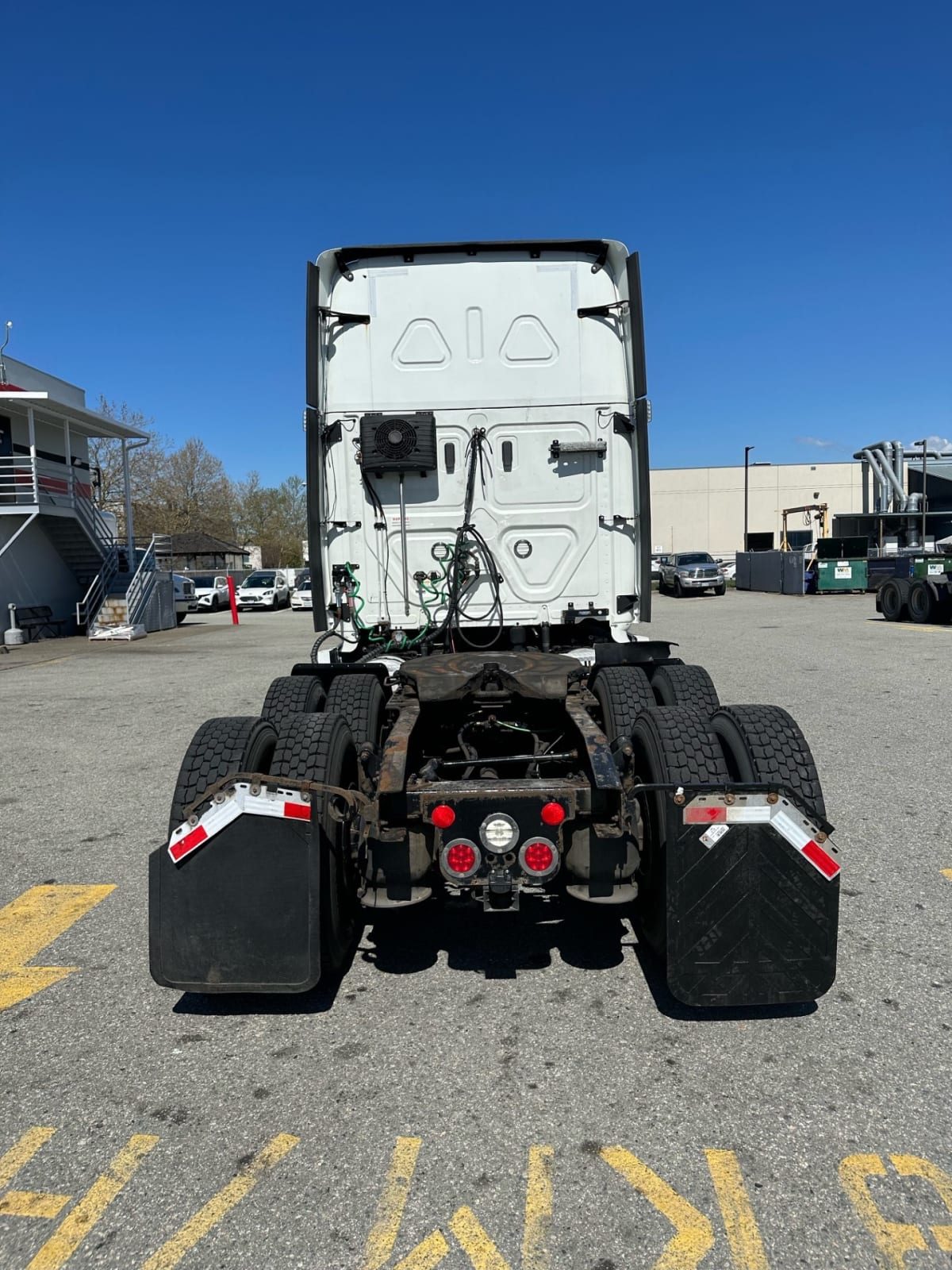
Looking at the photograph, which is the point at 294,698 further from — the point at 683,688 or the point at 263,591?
the point at 263,591

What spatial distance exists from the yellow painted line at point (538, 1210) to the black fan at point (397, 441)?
13.5 feet

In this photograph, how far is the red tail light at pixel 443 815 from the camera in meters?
3.13

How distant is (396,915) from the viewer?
4.16m

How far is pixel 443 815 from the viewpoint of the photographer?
313 centimetres

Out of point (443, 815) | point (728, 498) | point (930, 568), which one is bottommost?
point (443, 815)

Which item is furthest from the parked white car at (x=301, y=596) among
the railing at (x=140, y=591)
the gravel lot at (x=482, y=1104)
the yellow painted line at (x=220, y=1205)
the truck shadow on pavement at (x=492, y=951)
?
the yellow painted line at (x=220, y=1205)

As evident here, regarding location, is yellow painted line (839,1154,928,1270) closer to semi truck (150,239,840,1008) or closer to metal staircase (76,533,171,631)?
semi truck (150,239,840,1008)

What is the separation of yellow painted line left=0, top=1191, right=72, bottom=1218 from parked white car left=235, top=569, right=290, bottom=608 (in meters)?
32.5

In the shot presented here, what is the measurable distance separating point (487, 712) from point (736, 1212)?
2.72 metres

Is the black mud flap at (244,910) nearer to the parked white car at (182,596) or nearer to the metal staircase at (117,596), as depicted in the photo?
the metal staircase at (117,596)

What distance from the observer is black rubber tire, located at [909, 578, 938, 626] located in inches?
770

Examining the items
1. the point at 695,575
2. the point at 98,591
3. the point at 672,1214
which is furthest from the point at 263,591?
the point at 672,1214

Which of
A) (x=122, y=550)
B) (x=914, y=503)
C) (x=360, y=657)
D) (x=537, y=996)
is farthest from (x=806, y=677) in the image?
(x=914, y=503)

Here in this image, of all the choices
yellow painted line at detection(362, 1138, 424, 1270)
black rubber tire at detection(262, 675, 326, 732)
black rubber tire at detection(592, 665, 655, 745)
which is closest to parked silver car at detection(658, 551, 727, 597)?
black rubber tire at detection(592, 665, 655, 745)
